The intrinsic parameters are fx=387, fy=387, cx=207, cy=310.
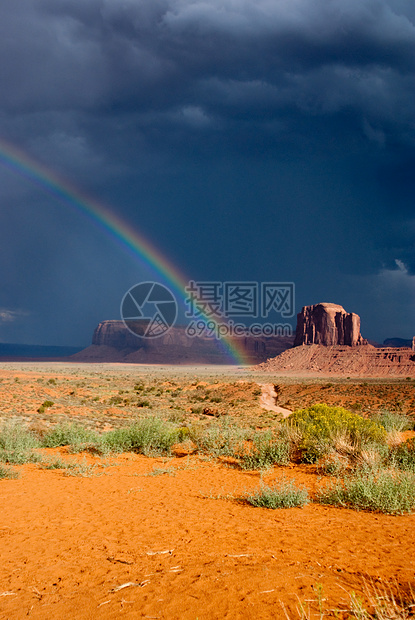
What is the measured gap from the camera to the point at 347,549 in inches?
188

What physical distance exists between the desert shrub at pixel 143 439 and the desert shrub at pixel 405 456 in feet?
22.5

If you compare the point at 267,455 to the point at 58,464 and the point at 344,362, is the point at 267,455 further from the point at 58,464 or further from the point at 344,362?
the point at 344,362

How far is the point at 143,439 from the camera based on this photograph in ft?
42.7

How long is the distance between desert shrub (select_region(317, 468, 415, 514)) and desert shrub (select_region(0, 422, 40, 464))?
8.39 meters

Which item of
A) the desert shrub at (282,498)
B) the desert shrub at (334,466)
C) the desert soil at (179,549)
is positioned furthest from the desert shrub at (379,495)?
the desert shrub at (334,466)

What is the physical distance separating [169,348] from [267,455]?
6455 inches

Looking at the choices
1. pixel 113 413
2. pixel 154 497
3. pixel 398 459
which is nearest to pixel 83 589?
pixel 154 497

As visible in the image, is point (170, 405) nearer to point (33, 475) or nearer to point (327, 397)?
point (327, 397)

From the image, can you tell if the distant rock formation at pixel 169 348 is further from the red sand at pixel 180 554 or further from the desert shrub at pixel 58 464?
the red sand at pixel 180 554

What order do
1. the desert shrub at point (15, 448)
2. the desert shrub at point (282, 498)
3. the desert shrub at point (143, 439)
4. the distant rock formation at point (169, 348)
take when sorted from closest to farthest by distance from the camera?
the desert shrub at point (282, 498), the desert shrub at point (15, 448), the desert shrub at point (143, 439), the distant rock formation at point (169, 348)

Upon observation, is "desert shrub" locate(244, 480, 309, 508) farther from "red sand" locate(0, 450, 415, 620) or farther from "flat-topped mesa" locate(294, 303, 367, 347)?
"flat-topped mesa" locate(294, 303, 367, 347)

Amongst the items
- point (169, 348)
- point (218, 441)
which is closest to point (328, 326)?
point (169, 348)

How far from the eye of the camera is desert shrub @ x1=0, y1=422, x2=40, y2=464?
1103 centimetres

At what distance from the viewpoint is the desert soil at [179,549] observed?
3.52 m
